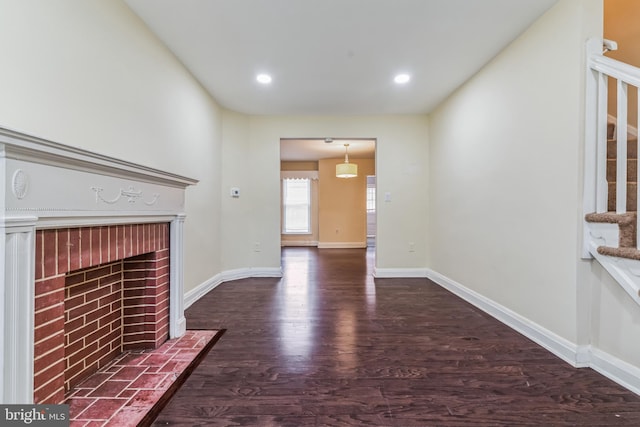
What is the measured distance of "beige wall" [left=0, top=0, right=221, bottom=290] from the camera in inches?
53.1

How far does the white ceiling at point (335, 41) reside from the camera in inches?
81.5

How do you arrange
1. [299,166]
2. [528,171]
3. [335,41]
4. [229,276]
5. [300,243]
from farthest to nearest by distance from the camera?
1. [300,243]
2. [299,166]
3. [229,276]
4. [335,41]
5. [528,171]

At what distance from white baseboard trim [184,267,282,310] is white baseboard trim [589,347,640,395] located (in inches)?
132

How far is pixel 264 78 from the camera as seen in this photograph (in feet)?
10.3

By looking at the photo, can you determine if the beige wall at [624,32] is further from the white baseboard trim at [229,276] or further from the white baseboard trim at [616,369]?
the white baseboard trim at [229,276]

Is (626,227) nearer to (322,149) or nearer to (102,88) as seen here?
(102,88)

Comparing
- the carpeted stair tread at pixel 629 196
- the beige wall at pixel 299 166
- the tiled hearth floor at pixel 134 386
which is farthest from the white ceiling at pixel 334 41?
the beige wall at pixel 299 166

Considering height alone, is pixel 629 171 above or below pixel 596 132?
below

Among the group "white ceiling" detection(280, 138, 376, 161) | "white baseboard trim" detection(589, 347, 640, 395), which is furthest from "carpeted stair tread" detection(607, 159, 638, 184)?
"white ceiling" detection(280, 138, 376, 161)

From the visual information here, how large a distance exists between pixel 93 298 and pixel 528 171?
3.16 meters

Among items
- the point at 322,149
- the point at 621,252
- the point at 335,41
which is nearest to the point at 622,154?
the point at 621,252

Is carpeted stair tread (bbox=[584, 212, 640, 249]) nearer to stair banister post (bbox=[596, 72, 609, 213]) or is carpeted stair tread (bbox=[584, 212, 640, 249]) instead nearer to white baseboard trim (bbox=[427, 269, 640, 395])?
stair banister post (bbox=[596, 72, 609, 213])

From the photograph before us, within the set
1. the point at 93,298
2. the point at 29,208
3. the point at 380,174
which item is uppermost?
the point at 380,174

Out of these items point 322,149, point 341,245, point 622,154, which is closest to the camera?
point 622,154
